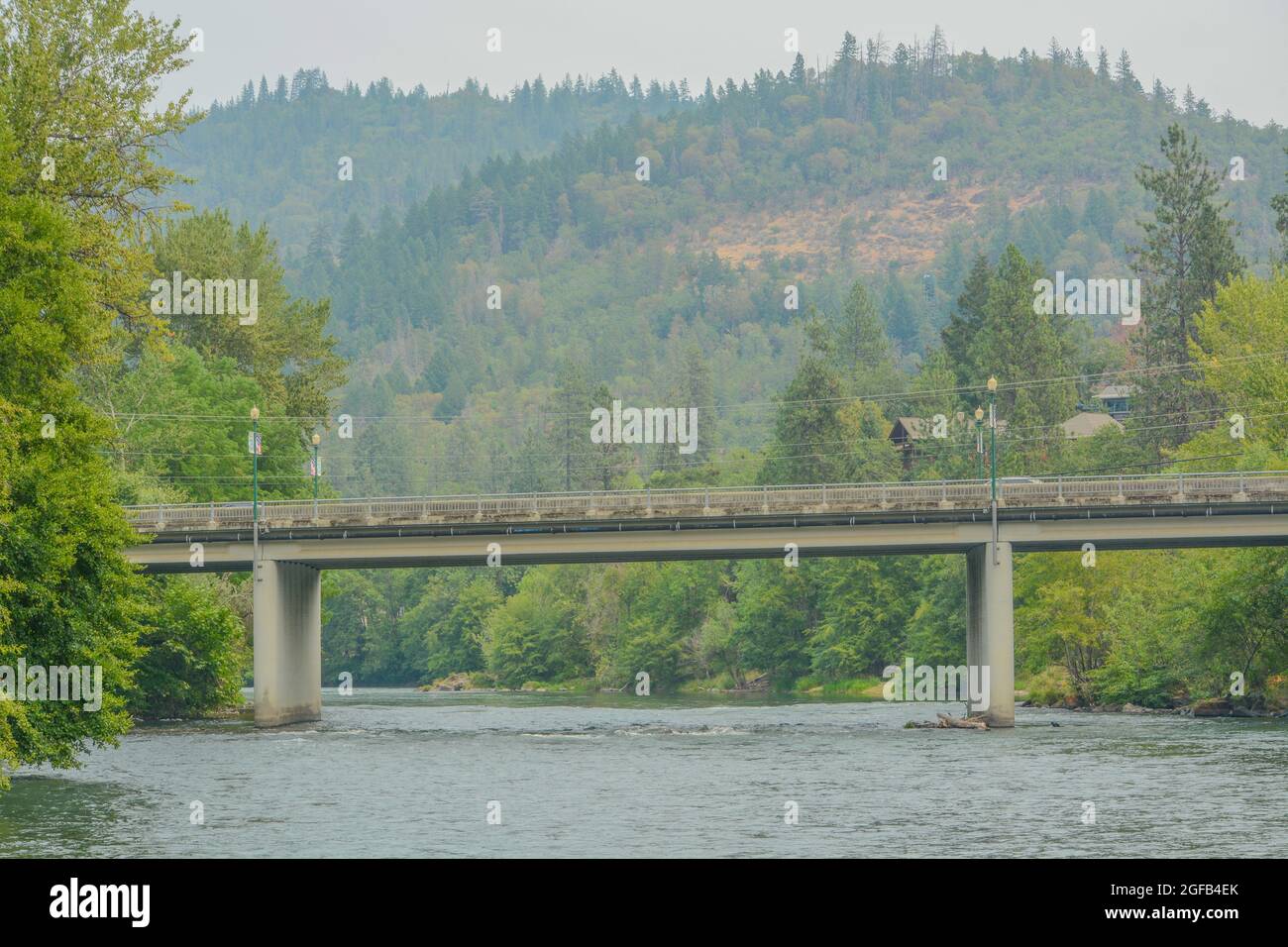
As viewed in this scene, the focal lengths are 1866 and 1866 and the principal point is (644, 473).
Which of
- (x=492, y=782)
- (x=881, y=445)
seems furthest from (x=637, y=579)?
(x=492, y=782)

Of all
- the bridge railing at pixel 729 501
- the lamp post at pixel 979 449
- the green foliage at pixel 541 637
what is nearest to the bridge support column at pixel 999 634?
the bridge railing at pixel 729 501

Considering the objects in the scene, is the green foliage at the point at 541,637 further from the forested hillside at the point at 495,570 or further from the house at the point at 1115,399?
the house at the point at 1115,399

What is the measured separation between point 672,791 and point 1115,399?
474 feet

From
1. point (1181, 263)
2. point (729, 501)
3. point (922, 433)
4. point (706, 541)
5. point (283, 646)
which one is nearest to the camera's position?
point (729, 501)

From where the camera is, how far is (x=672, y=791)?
55.5 m

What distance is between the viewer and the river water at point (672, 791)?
43.8 m

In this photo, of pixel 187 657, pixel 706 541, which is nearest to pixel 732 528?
pixel 706 541

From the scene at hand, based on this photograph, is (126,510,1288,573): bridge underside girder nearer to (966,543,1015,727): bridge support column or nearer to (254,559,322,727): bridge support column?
(966,543,1015,727): bridge support column

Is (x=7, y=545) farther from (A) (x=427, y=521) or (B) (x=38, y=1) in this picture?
(A) (x=427, y=521)

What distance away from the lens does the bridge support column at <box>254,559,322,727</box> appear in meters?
87.4

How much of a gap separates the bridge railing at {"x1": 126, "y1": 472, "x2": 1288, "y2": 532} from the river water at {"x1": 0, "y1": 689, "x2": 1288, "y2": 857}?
32.2ft

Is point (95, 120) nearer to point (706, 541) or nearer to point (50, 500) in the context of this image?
point (50, 500)

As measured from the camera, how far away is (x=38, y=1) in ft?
192

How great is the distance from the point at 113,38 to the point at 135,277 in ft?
26.1
